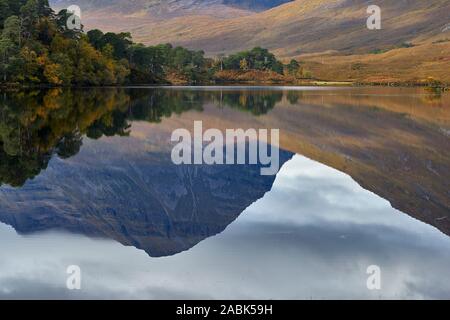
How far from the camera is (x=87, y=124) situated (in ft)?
113

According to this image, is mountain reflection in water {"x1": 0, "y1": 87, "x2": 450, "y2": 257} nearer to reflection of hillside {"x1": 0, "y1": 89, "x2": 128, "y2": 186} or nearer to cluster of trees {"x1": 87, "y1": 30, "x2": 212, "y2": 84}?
reflection of hillside {"x1": 0, "y1": 89, "x2": 128, "y2": 186}

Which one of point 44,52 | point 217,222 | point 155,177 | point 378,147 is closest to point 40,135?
point 155,177

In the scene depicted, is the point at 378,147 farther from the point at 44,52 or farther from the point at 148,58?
the point at 148,58

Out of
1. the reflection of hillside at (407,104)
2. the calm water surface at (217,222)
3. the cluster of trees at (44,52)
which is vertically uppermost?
the cluster of trees at (44,52)

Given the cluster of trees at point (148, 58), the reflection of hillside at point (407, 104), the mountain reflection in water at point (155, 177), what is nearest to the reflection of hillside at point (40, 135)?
the mountain reflection in water at point (155, 177)

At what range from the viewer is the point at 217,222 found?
14117mm

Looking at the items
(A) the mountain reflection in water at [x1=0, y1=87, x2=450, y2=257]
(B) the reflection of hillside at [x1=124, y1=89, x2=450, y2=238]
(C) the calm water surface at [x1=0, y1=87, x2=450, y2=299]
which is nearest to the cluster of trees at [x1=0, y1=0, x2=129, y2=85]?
(B) the reflection of hillside at [x1=124, y1=89, x2=450, y2=238]

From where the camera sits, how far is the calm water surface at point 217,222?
9.53 metres

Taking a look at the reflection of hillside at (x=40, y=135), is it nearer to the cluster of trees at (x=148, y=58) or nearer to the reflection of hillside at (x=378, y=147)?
the reflection of hillside at (x=378, y=147)

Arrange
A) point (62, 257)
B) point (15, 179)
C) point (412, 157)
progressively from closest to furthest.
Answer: point (62, 257) → point (15, 179) → point (412, 157)

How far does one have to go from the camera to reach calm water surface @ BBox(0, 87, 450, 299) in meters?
9.53
